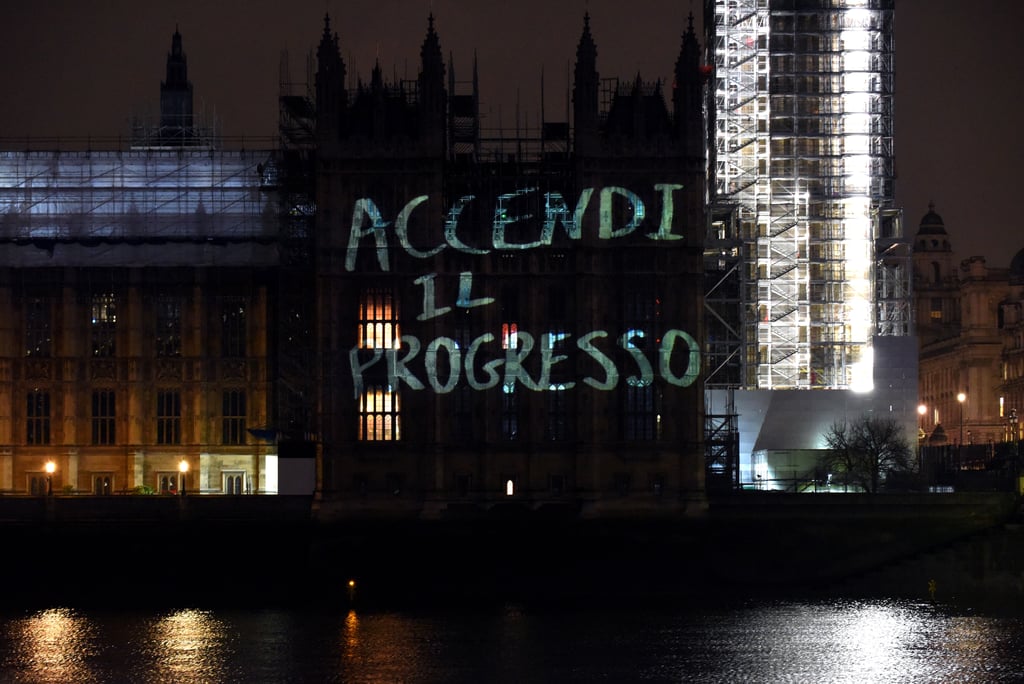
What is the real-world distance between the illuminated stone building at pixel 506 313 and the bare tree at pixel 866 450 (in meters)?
18.2

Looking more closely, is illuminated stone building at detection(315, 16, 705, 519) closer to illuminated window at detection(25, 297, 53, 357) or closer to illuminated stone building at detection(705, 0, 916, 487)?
illuminated window at detection(25, 297, 53, 357)

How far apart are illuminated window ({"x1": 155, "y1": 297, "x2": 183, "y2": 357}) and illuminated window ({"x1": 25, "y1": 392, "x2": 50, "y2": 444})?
8.37 metres

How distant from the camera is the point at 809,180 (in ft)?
496

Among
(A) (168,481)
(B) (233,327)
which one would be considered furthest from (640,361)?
(A) (168,481)

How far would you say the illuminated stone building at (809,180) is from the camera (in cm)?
14962

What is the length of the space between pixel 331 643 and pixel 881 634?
85.9ft

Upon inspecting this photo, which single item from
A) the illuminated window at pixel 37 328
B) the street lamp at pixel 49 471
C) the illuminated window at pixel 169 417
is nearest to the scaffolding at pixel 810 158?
the illuminated window at pixel 169 417

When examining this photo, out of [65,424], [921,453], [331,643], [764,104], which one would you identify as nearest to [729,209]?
[764,104]

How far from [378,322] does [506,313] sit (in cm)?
790

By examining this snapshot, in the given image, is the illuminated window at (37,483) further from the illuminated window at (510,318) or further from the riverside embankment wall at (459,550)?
the illuminated window at (510,318)

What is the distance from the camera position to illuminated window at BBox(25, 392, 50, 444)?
5305 inches

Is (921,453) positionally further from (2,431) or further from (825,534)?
(2,431)

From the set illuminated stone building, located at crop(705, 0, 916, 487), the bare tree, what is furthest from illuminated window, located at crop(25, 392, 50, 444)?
the bare tree

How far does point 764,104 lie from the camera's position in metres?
150
